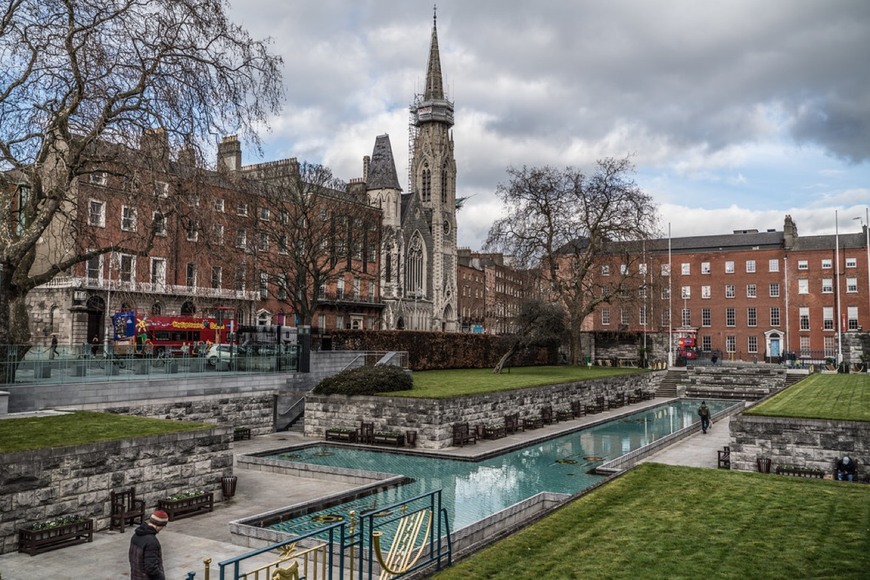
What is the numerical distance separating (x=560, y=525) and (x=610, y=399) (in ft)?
97.1

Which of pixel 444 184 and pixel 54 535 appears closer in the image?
pixel 54 535

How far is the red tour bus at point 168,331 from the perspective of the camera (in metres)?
32.2

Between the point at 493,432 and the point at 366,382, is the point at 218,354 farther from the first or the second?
the point at 493,432

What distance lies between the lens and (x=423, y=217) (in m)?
75.6

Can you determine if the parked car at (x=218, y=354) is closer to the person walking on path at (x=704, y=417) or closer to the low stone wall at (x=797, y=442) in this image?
the low stone wall at (x=797, y=442)

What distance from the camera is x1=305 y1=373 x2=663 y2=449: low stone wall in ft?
77.3

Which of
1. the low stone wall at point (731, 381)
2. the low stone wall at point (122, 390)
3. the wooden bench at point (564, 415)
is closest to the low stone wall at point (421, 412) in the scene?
the wooden bench at point (564, 415)

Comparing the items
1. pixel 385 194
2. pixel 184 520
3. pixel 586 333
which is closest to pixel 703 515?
pixel 184 520

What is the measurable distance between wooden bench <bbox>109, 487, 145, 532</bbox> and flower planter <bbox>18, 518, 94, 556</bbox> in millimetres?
710

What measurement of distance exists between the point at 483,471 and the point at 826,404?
12.7 m

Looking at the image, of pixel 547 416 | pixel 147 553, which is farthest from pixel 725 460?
pixel 147 553

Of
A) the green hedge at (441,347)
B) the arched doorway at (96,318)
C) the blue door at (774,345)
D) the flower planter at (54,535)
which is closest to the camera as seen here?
the flower planter at (54,535)

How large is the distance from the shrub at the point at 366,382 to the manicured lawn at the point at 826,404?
12522 mm

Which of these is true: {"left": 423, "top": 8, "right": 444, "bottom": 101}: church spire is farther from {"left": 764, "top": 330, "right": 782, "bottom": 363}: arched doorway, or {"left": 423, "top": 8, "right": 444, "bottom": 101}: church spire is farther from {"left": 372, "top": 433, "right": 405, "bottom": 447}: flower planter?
{"left": 372, "top": 433, "right": 405, "bottom": 447}: flower planter
